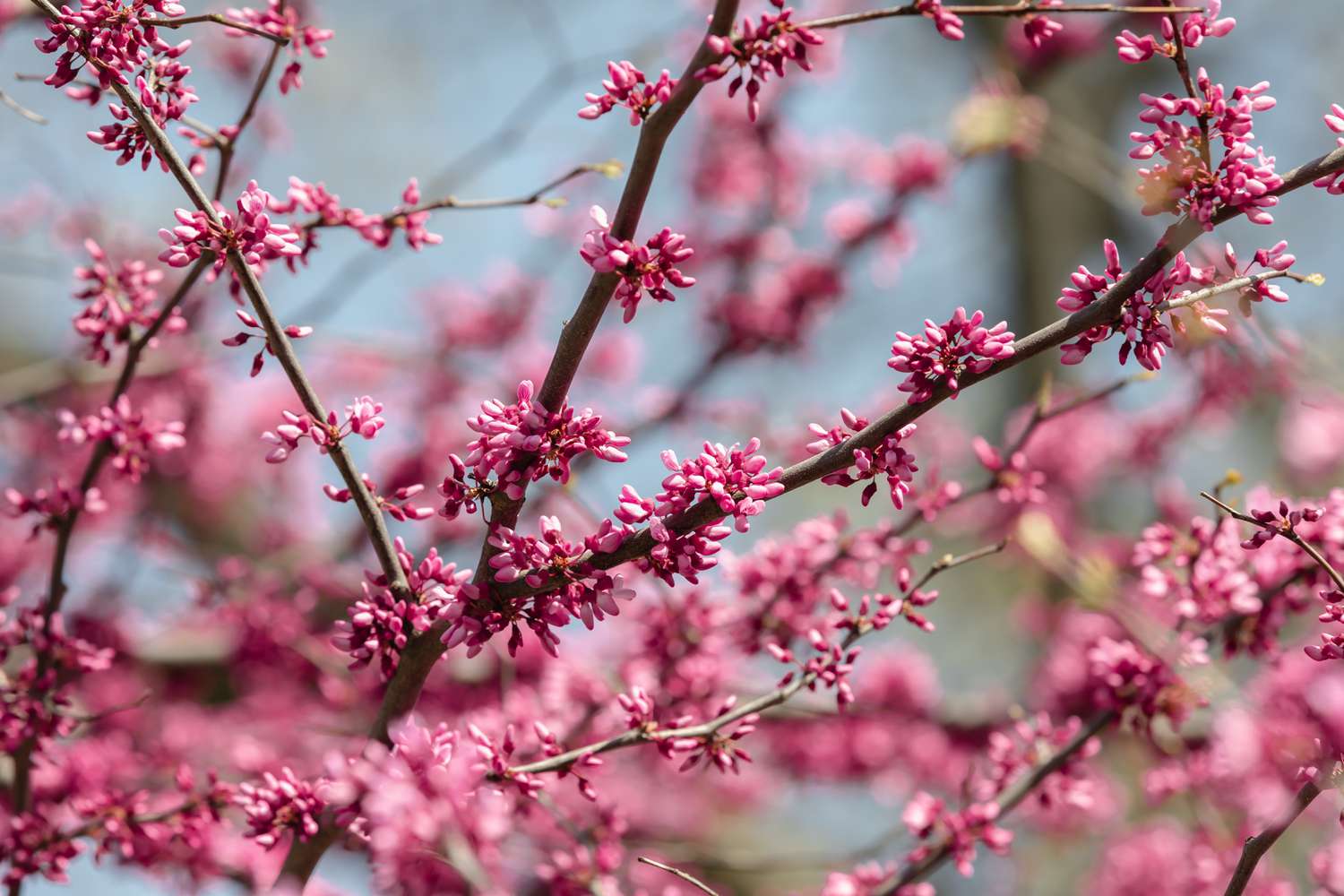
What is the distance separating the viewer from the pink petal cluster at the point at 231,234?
6.18ft

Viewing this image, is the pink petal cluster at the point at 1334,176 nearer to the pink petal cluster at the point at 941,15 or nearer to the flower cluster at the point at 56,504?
the pink petal cluster at the point at 941,15

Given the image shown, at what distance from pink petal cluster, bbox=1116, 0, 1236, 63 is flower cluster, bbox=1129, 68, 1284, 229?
0.23 ft


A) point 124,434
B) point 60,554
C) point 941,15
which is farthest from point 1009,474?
point 60,554

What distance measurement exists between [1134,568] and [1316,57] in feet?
19.9

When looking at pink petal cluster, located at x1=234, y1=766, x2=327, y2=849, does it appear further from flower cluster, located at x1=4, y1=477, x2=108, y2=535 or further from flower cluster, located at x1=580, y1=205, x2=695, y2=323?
flower cluster, located at x1=580, y1=205, x2=695, y2=323

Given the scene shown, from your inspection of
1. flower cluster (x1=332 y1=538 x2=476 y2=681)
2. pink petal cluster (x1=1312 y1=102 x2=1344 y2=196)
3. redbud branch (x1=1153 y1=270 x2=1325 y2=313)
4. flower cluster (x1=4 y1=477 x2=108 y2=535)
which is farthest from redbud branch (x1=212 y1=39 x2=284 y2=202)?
pink petal cluster (x1=1312 y1=102 x2=1344 y2=196)

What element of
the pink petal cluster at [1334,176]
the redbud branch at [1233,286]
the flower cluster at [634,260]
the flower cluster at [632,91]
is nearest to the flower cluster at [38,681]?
the flower cluster at [634,260]

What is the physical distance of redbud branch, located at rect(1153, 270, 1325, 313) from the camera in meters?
1.72

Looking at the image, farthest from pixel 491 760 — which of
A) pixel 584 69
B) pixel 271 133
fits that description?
pixel 271 133

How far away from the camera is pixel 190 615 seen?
484 cm

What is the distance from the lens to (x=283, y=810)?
79.1 inches

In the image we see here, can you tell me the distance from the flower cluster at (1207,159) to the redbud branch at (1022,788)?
58.8 inches

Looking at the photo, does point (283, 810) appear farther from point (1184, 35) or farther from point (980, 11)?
point (1184, 35)

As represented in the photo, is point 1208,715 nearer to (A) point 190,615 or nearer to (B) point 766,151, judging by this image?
(B) point 766,151
